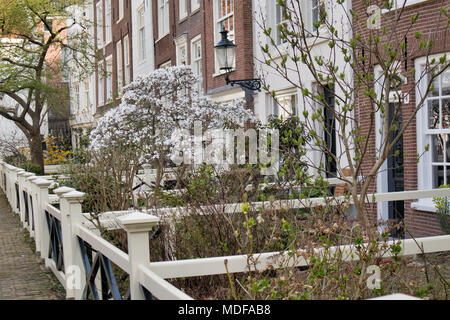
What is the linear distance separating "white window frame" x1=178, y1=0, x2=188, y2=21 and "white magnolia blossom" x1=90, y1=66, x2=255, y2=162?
6582 millimetres

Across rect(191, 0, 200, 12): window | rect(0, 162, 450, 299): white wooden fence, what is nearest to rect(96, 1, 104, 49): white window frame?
rect(191, 0, 200, 12): window

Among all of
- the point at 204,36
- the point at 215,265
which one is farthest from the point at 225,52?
the point at 215,265

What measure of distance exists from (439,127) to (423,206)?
4.17ft

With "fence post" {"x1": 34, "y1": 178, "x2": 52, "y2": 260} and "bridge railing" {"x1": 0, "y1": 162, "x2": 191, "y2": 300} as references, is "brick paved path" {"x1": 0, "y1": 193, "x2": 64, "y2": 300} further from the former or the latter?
"fence post" {"x1": 34, "y1": 178, "x2": 52, "y2": 260}

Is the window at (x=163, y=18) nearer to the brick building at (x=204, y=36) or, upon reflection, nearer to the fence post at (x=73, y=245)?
the brick building at (x=204, y=36)

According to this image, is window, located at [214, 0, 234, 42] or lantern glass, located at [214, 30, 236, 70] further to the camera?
window, located at [214, 0, 234, 42]

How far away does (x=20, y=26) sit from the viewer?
22.7 meters

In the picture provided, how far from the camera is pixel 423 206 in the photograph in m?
10.1

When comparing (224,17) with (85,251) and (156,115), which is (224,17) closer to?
(156,115)

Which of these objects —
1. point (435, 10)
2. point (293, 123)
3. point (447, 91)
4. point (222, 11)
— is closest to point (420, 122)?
point (447, 91)

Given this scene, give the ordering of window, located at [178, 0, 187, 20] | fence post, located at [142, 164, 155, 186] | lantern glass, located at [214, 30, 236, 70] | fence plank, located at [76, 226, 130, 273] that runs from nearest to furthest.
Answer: fence plank, located at [76, 226, 130, 273]
fence post, located at [142, 164, 155, 186]
lantern glass, located at [214, 30, 236, 70]
window, located at [178, 0, 187, 20]

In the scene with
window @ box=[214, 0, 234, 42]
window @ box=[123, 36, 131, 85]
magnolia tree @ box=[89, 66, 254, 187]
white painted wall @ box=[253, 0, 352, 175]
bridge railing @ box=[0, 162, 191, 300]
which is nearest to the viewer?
bridge railing @ box=[0, 162, 191, 300]

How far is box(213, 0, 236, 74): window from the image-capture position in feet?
59.2
